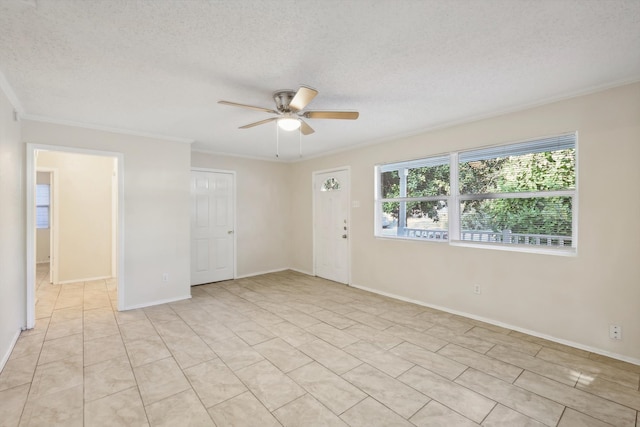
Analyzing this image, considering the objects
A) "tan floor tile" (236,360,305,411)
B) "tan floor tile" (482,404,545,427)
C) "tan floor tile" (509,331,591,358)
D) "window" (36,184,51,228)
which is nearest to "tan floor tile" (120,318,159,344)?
"tan floor tile" (236,360,305,411)

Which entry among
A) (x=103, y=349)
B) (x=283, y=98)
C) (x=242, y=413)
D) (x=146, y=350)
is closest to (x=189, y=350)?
(x=146, y=350)

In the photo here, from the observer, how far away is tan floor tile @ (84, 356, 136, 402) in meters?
2.18

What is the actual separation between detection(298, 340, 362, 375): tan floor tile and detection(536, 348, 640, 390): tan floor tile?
1717mm

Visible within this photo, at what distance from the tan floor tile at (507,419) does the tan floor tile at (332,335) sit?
131cm

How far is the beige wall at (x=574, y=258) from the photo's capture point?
8.30ft

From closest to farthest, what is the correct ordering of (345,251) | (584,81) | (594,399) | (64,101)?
(594,399)
(584,81)
(64,101)
(345,251)

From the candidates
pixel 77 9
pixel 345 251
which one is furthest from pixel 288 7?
pixel 345 251

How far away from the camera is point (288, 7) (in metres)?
1.57

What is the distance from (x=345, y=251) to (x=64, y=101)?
4168mm

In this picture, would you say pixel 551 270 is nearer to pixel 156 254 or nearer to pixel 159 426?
pixel 159 426

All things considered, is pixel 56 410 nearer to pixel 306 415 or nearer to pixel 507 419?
pixel 306 415

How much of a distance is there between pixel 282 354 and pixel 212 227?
3306mm

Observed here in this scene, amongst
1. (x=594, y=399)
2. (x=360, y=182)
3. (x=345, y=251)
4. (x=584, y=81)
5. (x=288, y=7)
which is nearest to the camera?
(x=288, y=7)

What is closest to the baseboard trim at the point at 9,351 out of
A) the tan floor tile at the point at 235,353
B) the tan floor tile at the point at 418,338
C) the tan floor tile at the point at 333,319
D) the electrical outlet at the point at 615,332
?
the tan floor tile at the point at 235,353
